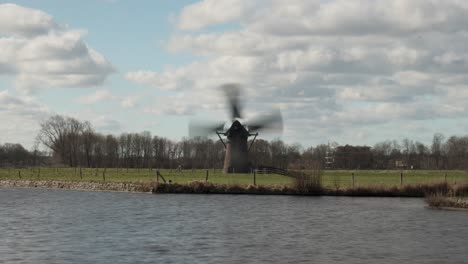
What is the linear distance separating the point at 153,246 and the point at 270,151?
12098cm

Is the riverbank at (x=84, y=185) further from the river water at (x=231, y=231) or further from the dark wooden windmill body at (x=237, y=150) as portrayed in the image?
the dark wooden windmill body at (x=237, y=150)

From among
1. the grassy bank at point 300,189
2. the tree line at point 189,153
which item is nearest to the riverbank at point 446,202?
the grassy bank at point 300,189

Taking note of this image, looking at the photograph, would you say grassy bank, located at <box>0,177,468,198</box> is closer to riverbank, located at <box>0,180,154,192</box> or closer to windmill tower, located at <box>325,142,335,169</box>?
riverbank, located at <box>0,180,154,192</box>

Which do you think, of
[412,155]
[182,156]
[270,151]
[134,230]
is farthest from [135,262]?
[412,155]

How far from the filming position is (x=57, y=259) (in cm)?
2175

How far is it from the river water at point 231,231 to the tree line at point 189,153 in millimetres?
85548

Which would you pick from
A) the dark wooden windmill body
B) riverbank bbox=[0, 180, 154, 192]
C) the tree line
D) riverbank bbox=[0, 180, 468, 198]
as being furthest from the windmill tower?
riverbank bbox=[0, 180, 468, 198]

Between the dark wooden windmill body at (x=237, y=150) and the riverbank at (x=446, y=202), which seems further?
the dark wooden windmill body at (x=237, y=150)

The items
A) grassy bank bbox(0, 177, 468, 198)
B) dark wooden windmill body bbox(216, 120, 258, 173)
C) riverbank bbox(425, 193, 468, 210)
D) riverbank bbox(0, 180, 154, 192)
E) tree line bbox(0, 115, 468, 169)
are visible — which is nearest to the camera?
riverbank bbox(425, 193, 468, 210)

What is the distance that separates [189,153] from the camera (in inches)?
6368

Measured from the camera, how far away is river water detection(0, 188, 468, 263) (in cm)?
2266

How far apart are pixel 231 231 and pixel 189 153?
437 ft

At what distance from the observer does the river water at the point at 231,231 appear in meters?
22.7

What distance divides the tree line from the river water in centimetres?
8555
